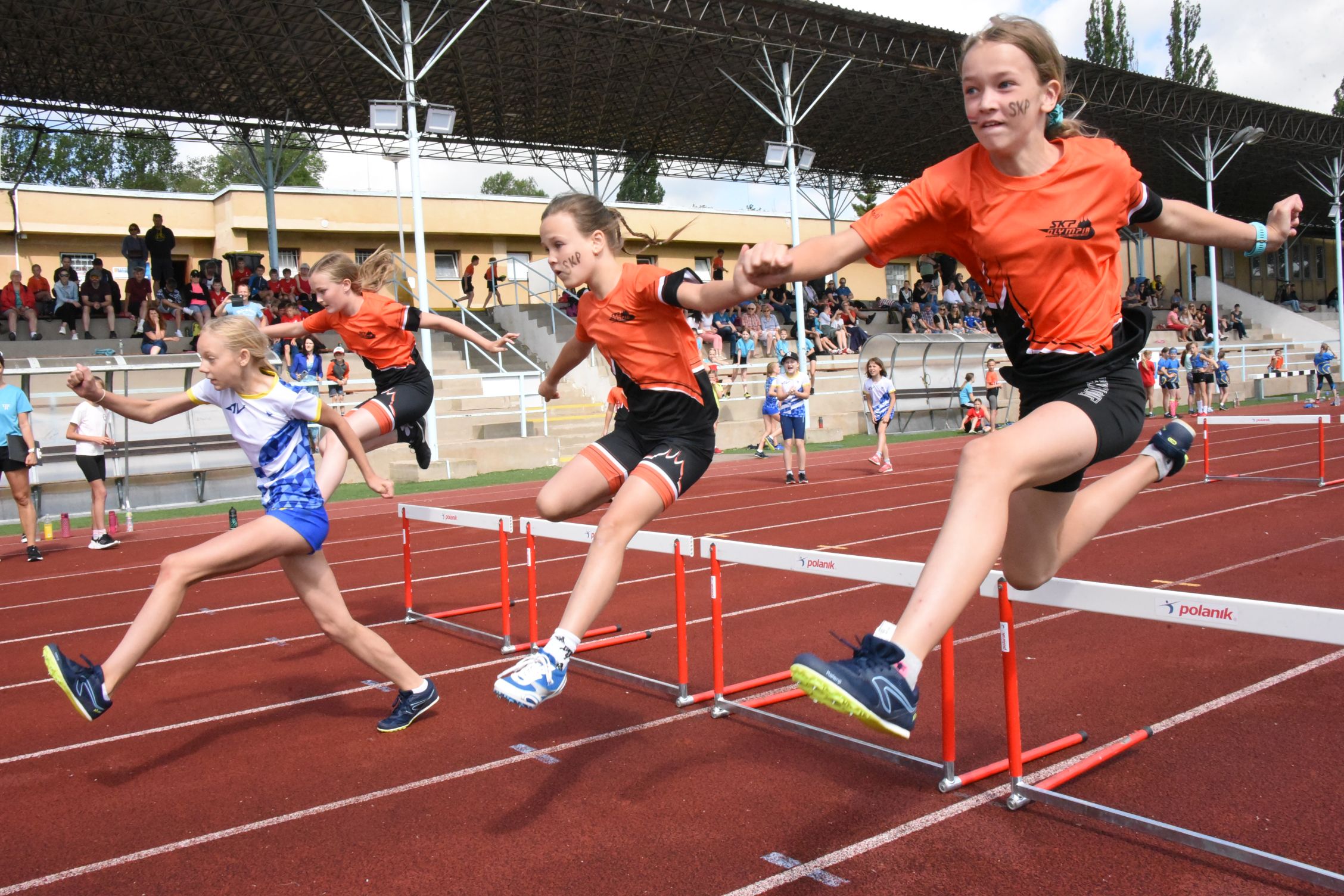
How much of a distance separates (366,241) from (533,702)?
1314 inches

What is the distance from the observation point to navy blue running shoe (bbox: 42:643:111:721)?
392 cm

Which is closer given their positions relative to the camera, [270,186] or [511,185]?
[270,186]

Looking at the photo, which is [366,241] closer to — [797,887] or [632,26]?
[632,26]

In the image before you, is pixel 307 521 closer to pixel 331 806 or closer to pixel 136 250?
pixel 331 806

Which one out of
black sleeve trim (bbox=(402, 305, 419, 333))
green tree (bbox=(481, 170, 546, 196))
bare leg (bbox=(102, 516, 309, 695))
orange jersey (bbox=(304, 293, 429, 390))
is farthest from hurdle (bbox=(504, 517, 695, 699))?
green tree (bbox=(481, 170, 546, 196))

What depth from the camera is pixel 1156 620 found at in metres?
3.53

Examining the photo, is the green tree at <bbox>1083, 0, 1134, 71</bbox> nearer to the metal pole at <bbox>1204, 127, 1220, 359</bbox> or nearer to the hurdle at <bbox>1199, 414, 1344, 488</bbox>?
the metal pole at <bbox>1204, 127, 1220, 359</bbox>

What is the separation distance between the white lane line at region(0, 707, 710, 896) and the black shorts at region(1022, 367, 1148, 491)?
2572 mm

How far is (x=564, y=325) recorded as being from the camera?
25.4 m

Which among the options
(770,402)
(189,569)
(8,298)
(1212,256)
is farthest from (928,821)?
(1212,256)

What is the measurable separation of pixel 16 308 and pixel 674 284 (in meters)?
20.1

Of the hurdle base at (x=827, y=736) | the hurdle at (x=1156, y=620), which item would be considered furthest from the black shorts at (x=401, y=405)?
the hurdle at (x=1156, y=620)

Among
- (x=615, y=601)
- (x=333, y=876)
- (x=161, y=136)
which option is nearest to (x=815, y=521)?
(x=615, y=601)

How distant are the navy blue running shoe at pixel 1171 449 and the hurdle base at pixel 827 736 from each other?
1394 mm
